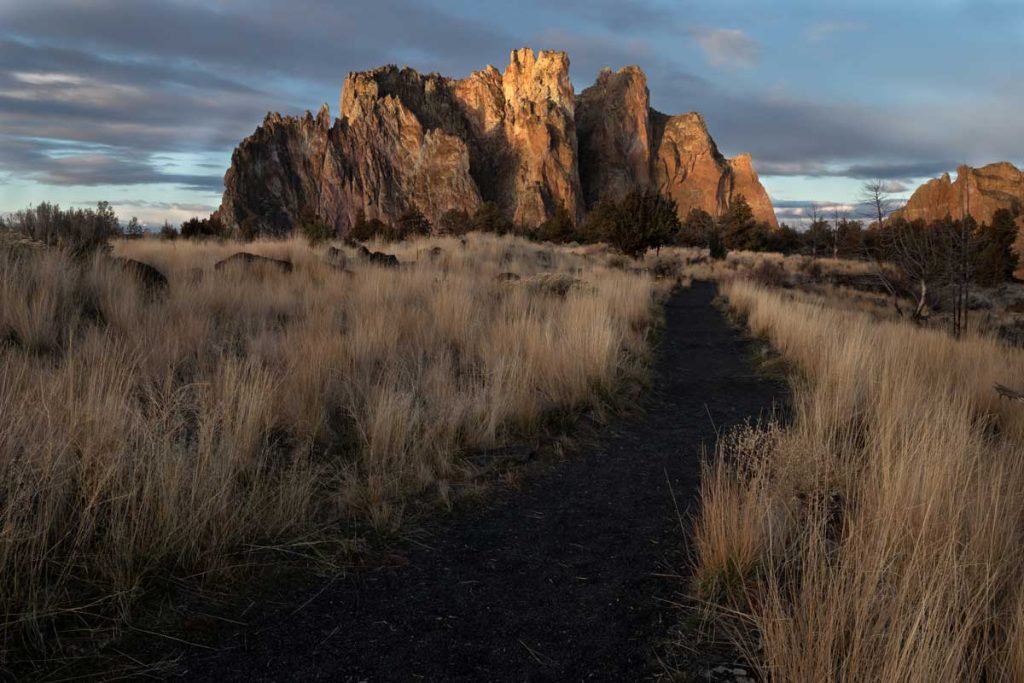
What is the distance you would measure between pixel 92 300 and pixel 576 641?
7.23 metres

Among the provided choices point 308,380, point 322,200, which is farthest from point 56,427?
point 322,200

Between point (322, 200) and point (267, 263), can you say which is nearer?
point (267, 263)

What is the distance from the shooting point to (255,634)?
2.29 metres

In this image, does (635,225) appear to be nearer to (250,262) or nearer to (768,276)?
(768,276)

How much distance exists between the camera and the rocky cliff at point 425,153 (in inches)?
4729

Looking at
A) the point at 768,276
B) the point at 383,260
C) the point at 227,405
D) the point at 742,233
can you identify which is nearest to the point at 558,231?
the point at 742,233

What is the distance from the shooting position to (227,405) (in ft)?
12.7

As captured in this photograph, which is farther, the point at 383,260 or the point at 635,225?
the point at 635,225

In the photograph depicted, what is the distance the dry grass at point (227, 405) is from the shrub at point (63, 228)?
5.90 feet

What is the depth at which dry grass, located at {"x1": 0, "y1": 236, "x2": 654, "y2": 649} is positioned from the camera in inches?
99.0

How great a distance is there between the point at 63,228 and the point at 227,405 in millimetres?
9091

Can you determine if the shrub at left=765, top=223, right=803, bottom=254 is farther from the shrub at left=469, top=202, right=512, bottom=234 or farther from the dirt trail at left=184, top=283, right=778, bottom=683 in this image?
the dirt trail at left=184, top=283, right=778, bottom=683

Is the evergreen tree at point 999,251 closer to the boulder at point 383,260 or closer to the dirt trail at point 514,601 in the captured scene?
the boulder at point 383,260

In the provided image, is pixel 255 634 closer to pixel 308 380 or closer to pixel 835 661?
pixel 835 661
